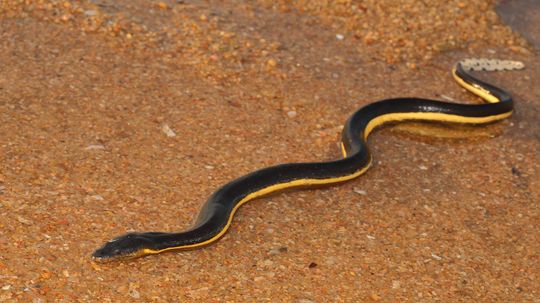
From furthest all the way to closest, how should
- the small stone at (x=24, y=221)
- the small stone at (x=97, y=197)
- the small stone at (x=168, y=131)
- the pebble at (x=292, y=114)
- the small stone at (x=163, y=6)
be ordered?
the small stone at (x=163, y=6), the pebble at (x=292, y=114), the small stone at (x=168, y=131), the small stone at (x=97, y=197), the small stone at (x=24, y=221)

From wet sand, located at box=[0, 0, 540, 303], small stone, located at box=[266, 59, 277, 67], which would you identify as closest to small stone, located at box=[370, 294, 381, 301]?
wet sand, located at box=[0, 0, 540, 303]

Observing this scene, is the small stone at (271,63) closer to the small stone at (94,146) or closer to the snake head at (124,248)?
the small stone at (94,146)

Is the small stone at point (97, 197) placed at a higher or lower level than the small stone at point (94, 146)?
lower

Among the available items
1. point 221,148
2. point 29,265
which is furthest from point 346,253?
point 29,265

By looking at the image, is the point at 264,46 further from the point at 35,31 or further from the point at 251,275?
the point at 251,275

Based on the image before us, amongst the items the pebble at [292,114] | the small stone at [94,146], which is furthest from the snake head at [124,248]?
the pebble at [292,114]

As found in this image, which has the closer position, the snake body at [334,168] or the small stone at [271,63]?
the snake body at [334,168]
